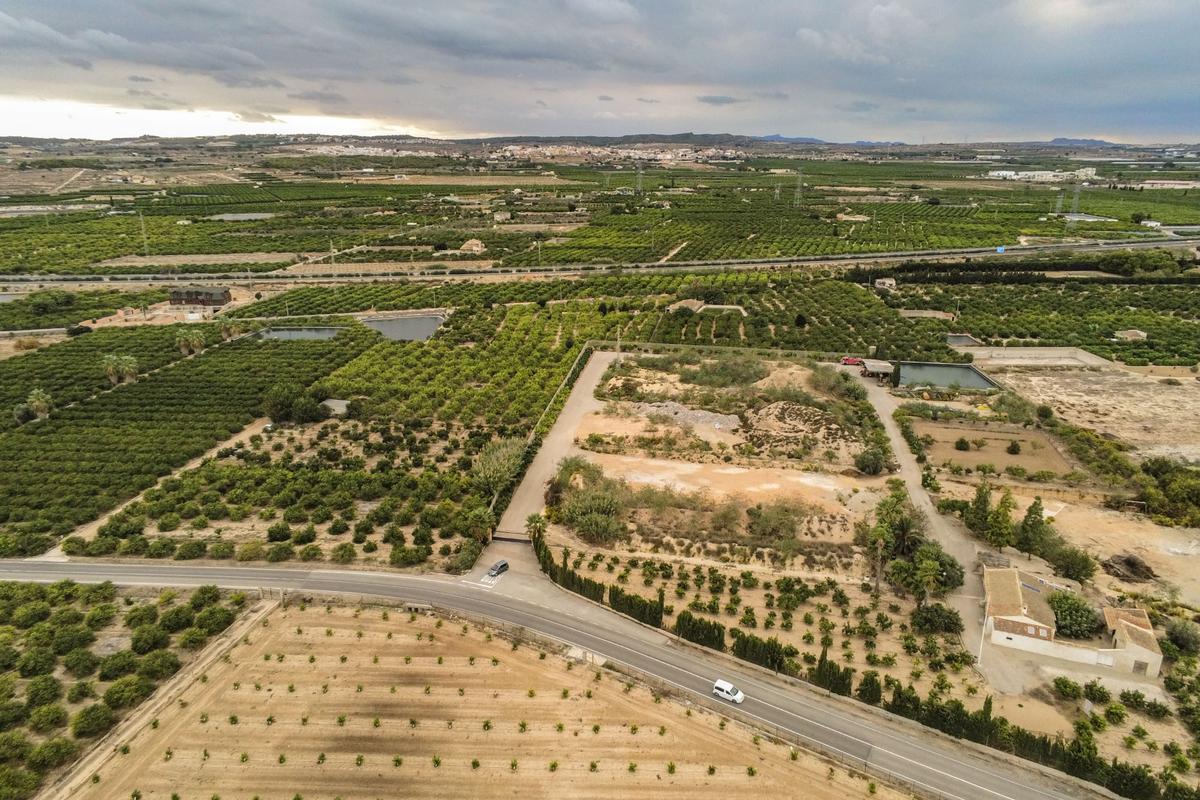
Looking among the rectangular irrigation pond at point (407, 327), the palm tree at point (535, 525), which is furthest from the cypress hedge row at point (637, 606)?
the rectangular irrigation pond at point (407, 327)

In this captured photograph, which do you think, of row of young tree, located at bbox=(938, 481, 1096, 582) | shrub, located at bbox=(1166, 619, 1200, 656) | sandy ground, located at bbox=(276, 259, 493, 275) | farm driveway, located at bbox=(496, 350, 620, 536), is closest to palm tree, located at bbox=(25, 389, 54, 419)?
farm driveway, located at bbox=(496, 350, 620, 536)

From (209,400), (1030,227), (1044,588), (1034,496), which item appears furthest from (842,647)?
(1030,227)

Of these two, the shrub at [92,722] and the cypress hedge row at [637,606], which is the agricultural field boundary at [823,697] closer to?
the cypress hedge row at [637,606]

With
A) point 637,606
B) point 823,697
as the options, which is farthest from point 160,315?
point 823,697

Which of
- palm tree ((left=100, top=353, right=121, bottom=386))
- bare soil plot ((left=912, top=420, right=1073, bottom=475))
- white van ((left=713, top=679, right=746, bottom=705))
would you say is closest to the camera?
white van ((left=713, top=679, right=746, bottom=705))

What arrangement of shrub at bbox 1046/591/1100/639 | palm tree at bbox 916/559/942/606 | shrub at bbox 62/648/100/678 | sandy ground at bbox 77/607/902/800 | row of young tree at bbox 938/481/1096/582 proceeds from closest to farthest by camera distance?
sandy ground at bbox 77/607/902/800
shrub at bbox 62/648/100/678
shrub at bbox 1046/591/1100/639
palm tree at bbox 916/559/942/606
row of young tree at bbox 938/481/1096/582

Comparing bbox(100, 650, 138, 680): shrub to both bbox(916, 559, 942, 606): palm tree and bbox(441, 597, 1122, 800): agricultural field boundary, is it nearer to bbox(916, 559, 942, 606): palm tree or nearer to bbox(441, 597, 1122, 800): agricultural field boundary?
bbox(441, 597, 1122, 800): agricultural field boundary

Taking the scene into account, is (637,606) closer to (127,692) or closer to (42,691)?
(127,692)
